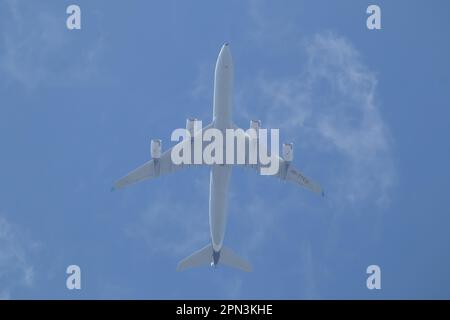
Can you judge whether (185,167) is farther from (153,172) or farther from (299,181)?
(299,181)

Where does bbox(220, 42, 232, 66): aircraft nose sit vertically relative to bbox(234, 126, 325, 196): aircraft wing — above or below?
above

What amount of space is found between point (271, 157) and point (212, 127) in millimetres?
7348

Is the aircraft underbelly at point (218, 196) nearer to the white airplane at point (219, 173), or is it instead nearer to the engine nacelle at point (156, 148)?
the white airplane at point (219, 173)

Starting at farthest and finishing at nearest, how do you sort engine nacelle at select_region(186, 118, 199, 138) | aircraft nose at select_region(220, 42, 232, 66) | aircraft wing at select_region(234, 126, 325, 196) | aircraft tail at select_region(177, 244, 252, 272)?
aircraft tail at select_region(177, 244, 252, 272) < aircraft wing at select_region(234, 126, 325, 196) < engine nacelle at select_region(186, 118, 199, 138) < aircraft nose at select_region(220, 42, 232, 66)

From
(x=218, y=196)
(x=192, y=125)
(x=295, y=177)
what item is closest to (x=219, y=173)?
(x=218, y=196)

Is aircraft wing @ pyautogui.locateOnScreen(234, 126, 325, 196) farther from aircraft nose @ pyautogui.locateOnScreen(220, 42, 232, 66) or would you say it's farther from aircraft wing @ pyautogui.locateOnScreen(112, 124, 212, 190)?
aircraft nose @ pyautogui.locateOnScreen(220, 42, 232, 66)

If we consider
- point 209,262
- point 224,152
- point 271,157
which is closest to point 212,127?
point 224,152

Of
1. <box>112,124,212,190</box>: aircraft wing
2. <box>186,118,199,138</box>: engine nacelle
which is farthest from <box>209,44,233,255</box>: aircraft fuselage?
<box>112,124,212,190</box>: aircraft wing

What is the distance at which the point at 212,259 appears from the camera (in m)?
73.5

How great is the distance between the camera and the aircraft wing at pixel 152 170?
70.0 metres

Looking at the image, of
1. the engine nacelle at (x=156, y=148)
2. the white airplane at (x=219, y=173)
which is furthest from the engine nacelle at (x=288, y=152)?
the engine nacelle at (x=156, y=148)

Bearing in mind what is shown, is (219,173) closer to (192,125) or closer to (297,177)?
(192,125)

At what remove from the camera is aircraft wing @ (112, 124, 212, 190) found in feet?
230

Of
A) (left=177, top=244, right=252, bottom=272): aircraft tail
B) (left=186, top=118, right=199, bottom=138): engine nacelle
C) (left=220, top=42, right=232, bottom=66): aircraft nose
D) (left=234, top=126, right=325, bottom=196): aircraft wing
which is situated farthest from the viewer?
(left=177, top=244, right=252, bottom=272): aircraft tail
